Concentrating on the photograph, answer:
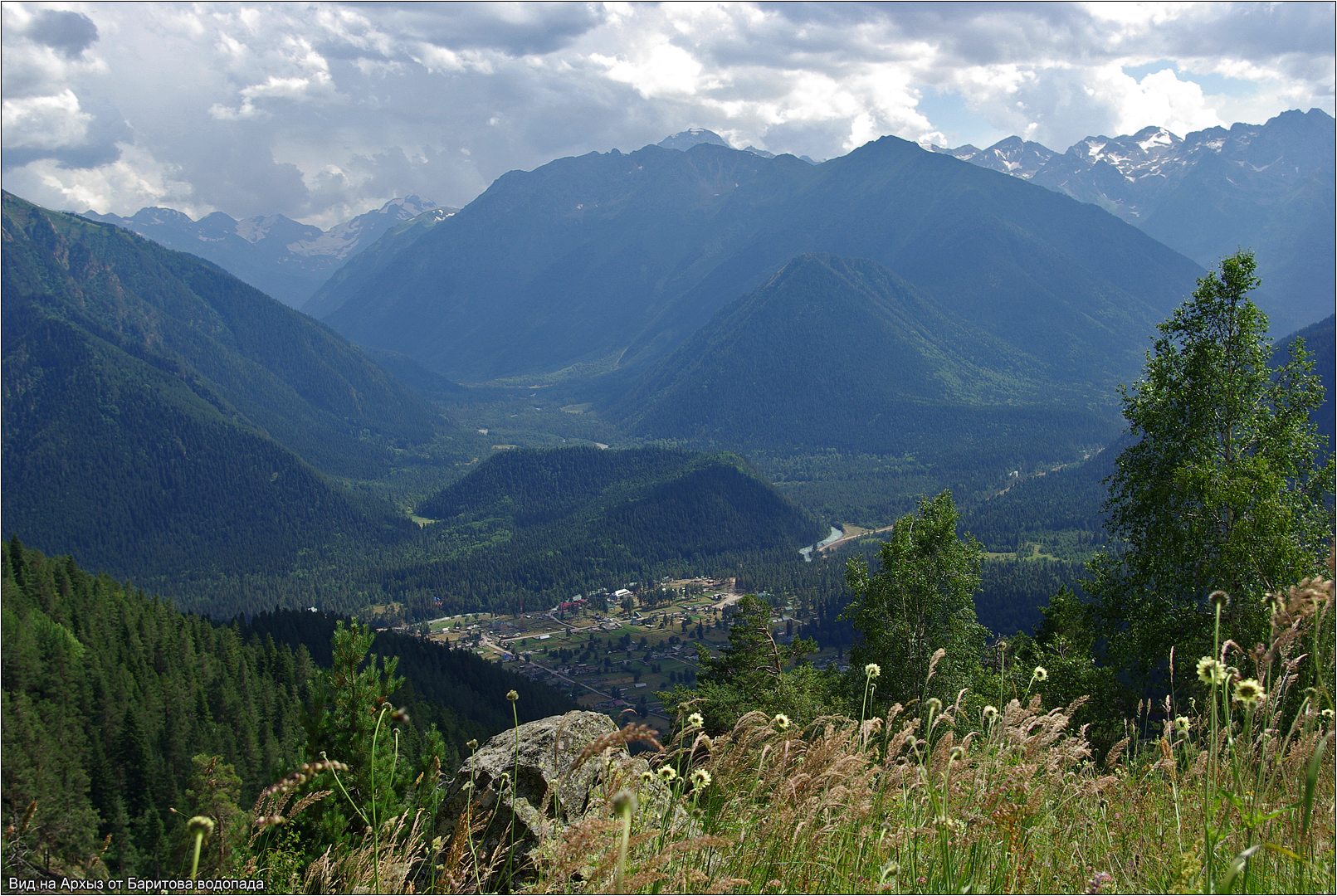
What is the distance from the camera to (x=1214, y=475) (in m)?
17.4

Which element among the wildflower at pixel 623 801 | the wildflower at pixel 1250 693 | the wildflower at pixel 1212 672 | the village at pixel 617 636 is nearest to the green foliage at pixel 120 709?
the village at pixel 617 636

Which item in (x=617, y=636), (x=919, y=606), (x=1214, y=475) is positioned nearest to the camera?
(x=1214, y=475)

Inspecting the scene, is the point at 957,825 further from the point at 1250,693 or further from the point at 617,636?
the point at 617,636

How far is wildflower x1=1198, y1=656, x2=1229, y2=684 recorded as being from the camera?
13.1 ft

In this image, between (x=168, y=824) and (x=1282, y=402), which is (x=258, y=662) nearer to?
(x=168, y=824)

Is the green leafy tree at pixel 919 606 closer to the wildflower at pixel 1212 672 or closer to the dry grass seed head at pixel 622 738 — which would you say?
the wildflower at pixel 1212 672

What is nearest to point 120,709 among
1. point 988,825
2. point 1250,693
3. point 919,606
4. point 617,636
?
point 919,606

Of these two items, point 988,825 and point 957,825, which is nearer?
point 988,825

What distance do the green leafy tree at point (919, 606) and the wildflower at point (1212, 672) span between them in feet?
69.1

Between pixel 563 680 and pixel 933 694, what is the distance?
9733 centimetres

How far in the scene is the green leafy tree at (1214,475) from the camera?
17.3 meters

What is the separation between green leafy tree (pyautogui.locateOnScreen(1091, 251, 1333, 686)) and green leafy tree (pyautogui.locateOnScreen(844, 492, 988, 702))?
6594 millimetres

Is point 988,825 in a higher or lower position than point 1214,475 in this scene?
lower

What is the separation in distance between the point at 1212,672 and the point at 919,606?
923 inches
